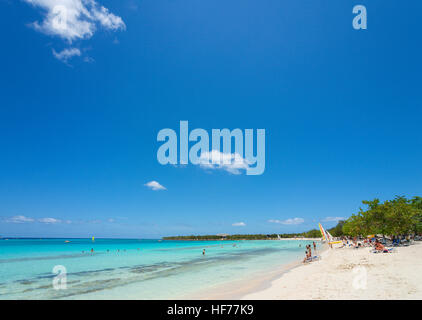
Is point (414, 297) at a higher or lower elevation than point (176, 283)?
higher

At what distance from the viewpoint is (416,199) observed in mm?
47969

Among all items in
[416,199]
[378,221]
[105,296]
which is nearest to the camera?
[105,296]

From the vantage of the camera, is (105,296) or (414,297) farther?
(105,296)

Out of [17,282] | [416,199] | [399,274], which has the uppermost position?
[416,199]
